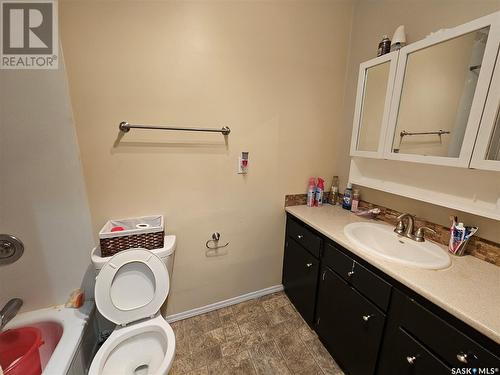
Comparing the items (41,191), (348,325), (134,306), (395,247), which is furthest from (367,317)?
(41,191)

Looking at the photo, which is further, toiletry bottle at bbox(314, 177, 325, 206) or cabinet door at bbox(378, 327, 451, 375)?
toiletry bottle at bbox(314, 177, 325, 206)

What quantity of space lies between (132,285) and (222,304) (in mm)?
852

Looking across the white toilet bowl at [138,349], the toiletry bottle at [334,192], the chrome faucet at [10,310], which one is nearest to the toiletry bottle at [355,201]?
the toiletry bottle at [334,192]

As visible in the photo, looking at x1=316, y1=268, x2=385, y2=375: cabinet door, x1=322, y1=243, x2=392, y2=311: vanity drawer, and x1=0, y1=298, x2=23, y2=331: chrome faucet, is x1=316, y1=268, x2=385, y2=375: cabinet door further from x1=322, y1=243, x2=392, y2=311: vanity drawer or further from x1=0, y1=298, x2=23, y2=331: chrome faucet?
x1=0, y1=298, x2=23, y2=331: chrome faucet

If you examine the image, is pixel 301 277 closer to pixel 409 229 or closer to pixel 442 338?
pixel 409 229

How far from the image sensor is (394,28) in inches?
54.9

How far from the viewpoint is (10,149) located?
1.09 metres

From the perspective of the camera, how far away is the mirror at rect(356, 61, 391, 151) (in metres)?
1.35

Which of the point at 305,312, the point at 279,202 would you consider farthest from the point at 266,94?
the point at 305,312

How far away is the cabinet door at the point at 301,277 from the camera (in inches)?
59.6

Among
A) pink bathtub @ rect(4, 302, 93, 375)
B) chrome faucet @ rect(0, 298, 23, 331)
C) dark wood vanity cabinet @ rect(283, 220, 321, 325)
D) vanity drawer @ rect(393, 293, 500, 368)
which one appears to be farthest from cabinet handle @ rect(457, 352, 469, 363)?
chrome faucet @ rect(0, 298, 23, 331)

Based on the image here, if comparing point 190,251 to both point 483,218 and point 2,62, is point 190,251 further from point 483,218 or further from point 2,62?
point 483,218

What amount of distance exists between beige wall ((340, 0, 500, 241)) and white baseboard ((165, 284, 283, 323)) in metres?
1.18
